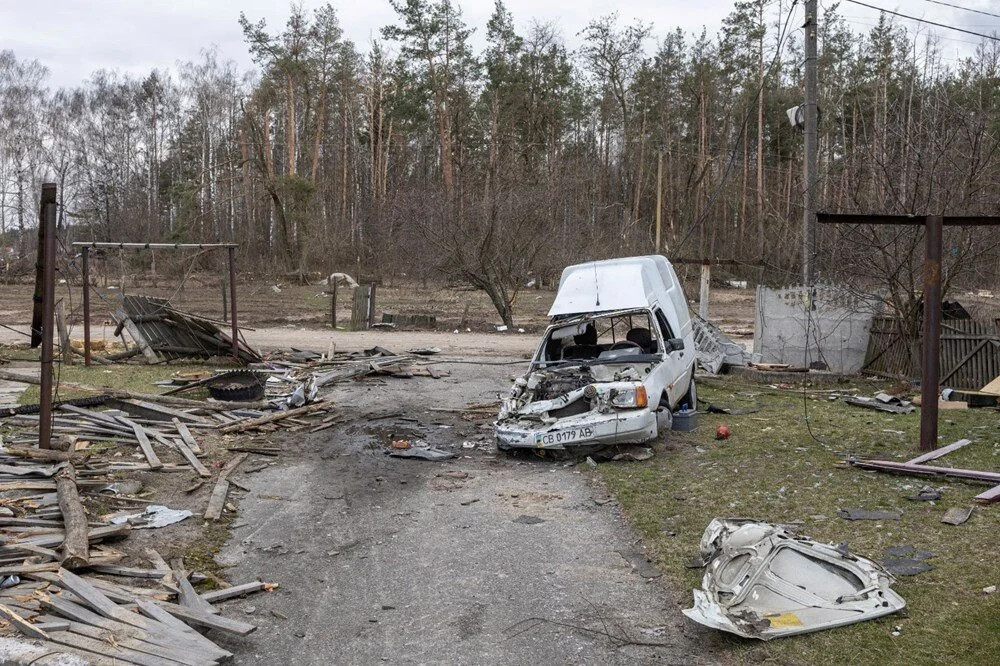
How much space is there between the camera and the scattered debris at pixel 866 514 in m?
7.23

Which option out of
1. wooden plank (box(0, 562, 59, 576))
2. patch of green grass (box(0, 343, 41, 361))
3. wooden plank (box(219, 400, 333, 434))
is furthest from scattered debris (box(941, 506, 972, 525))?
patch of green grass (box(0, 343, 41, 361))

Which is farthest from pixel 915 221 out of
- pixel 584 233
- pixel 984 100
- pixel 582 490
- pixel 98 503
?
pixel 984 100

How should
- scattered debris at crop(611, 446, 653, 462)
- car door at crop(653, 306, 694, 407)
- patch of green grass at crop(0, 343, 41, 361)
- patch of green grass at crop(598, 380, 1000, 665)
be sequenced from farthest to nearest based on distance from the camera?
patch of green grass at crop(0, 343, 41, 361) → car door at crop(653, 306, 694, 407) → scattered debris at crop(611, 446, 653, 462) → patch of green grass at crop(598, 380, 1000, 665)

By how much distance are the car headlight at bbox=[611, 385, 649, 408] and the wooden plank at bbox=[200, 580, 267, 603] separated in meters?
5.07

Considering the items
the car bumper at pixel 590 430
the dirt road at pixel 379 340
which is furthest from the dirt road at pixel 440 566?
the dirt road at pixel 379 340

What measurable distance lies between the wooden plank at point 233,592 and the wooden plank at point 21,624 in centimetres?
105

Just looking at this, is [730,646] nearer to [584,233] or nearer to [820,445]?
[820,445]

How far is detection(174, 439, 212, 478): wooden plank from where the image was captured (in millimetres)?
9297

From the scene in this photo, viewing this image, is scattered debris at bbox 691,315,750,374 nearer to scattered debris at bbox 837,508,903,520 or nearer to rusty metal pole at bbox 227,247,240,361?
rusty metal pole at bbox 227,247,240,361

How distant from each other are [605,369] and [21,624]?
7345 mm

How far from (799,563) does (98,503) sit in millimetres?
6234

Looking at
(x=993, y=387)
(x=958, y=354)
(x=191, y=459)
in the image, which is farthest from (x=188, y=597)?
(x=958, y=354)

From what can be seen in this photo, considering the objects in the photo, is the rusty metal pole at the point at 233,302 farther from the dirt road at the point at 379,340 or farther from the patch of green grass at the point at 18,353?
the patch of green grass at the point at 18,353

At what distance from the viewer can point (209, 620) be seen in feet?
16.8
